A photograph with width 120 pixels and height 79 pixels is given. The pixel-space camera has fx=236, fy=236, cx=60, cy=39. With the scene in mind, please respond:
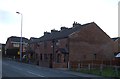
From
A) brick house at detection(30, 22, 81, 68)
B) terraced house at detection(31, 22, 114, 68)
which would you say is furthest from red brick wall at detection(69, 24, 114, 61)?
brick house at detection(30, 22, 81, 68)

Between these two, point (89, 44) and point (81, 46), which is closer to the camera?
point (81, 46)

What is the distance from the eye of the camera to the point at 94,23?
47250 millimetres

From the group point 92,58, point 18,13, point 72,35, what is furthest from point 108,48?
point 18,13

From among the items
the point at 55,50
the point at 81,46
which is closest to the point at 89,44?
the point at 81,46

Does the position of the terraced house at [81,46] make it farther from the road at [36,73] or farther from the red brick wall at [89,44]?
the road at [36,73]

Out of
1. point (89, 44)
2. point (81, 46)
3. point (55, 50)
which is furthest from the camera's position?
point (55, 50)

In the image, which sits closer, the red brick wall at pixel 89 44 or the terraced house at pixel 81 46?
the terraced house at pixel 81 46

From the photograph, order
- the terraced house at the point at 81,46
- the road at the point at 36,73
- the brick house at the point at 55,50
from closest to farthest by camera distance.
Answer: the road at the point at 36,73 < the brick house at the point at 55,50 < the terraced house at the point at 81,46

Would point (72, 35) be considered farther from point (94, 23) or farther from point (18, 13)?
point (18, 13)

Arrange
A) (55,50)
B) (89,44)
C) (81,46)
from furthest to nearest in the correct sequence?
1. (55,50)
2. (89,44)
3. (81,46)

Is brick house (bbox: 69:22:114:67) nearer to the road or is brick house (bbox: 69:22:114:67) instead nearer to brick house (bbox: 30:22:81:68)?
brick house (bbox: 30:22:81:68)

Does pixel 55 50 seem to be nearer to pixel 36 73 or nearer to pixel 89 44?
pixel 89 44

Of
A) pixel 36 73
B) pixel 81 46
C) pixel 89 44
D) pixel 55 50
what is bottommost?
pixel 36 73

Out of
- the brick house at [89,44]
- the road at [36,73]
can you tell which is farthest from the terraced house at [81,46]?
the road at [36,73]
